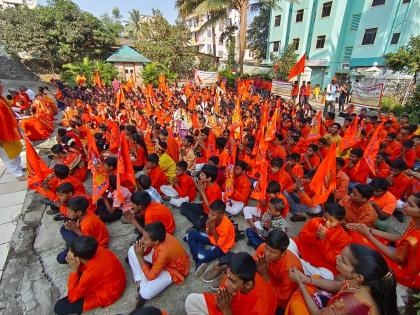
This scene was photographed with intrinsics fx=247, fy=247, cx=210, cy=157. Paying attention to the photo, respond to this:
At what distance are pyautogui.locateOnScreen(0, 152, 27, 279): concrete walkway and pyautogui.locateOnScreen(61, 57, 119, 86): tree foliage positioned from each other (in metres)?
15.4

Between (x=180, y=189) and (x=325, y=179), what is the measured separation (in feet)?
8.26

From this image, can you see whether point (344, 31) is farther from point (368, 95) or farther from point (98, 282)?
point (98, 282)

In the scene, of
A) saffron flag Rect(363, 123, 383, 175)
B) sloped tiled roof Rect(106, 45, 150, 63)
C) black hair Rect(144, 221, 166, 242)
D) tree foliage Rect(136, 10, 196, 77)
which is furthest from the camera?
sloped tiled roof Rect(106, 45, 150, 63)

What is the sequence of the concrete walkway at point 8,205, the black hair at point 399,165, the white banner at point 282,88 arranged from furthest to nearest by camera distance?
the white banner at point 282,88 → the black hair at point 399,165 → the concrete walkway at point 8,205

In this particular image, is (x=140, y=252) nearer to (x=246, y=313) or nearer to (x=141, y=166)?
(x=246, y=313)

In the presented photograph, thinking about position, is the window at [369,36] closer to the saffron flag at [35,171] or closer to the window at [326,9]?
the window at [326,9]

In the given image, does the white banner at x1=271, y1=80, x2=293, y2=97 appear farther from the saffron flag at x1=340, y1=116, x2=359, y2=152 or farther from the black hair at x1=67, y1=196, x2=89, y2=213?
the black hair at x1=67, y1=196, x2=89, y2=213

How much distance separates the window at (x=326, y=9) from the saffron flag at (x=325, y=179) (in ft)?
80.8

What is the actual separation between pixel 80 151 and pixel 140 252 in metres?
3.84

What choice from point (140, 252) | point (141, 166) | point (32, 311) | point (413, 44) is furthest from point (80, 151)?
point (413, 44)

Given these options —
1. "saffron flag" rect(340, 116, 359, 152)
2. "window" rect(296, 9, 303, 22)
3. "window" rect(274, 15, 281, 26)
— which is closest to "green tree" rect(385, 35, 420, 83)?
"saffron flag" rect(340, 116, 359, 152)

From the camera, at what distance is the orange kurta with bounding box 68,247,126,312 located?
2.44 m

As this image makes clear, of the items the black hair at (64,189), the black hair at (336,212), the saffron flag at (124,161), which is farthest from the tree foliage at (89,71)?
the black hair at (336,212)

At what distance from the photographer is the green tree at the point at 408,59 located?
10.4m
